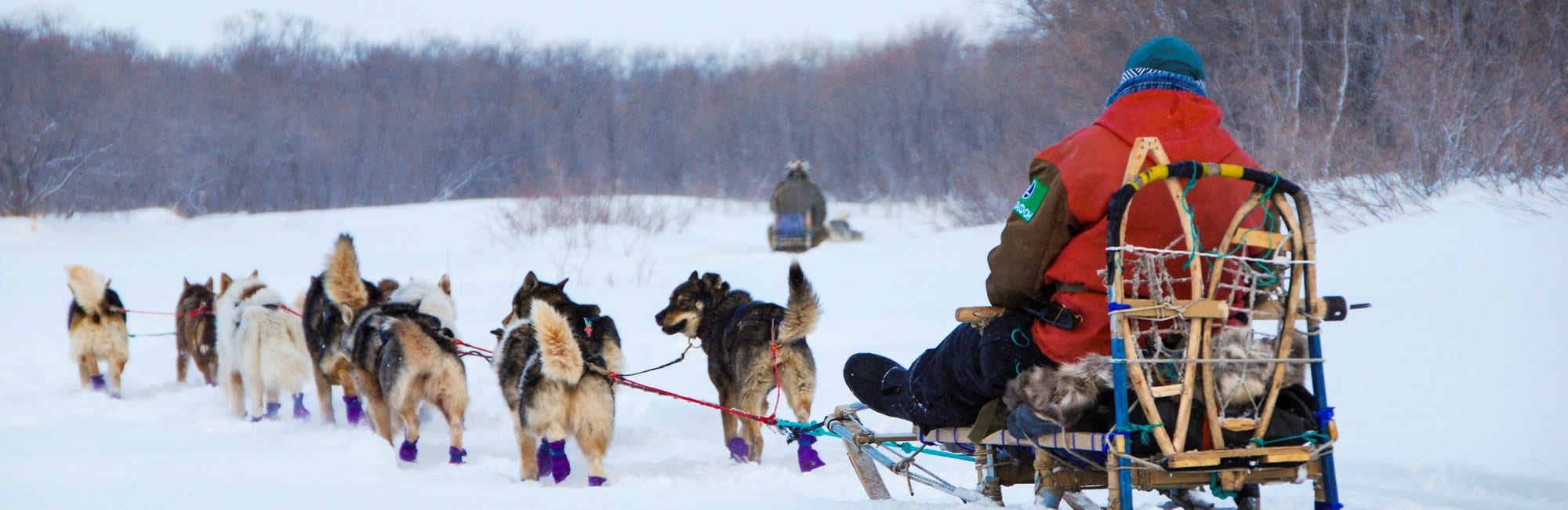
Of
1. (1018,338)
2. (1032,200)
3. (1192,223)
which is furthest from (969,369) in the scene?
(1192,223)

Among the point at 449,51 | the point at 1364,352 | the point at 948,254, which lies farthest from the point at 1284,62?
the point at 449,51

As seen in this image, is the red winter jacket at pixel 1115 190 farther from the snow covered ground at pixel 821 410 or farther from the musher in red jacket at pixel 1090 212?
the snow covered ground at pixel 821 410

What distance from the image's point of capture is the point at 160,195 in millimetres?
25156

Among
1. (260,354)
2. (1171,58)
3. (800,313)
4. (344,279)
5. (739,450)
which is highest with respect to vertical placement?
(1171,58)

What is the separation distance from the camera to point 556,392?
4.67 metres

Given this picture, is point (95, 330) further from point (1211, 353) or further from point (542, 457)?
point (1211, 353)

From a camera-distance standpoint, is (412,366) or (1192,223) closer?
(1192,223)

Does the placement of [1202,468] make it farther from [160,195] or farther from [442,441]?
[160,195]

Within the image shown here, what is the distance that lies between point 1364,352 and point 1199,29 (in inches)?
463

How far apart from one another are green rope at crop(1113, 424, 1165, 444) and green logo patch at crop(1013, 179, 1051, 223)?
0.52 m

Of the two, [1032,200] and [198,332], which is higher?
[1032,200]

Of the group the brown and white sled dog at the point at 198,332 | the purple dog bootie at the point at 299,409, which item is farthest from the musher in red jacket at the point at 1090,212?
the brown and white sled dog at the point at 198,332

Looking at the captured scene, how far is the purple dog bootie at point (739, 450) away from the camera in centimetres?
518

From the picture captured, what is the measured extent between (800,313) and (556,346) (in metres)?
1.12
